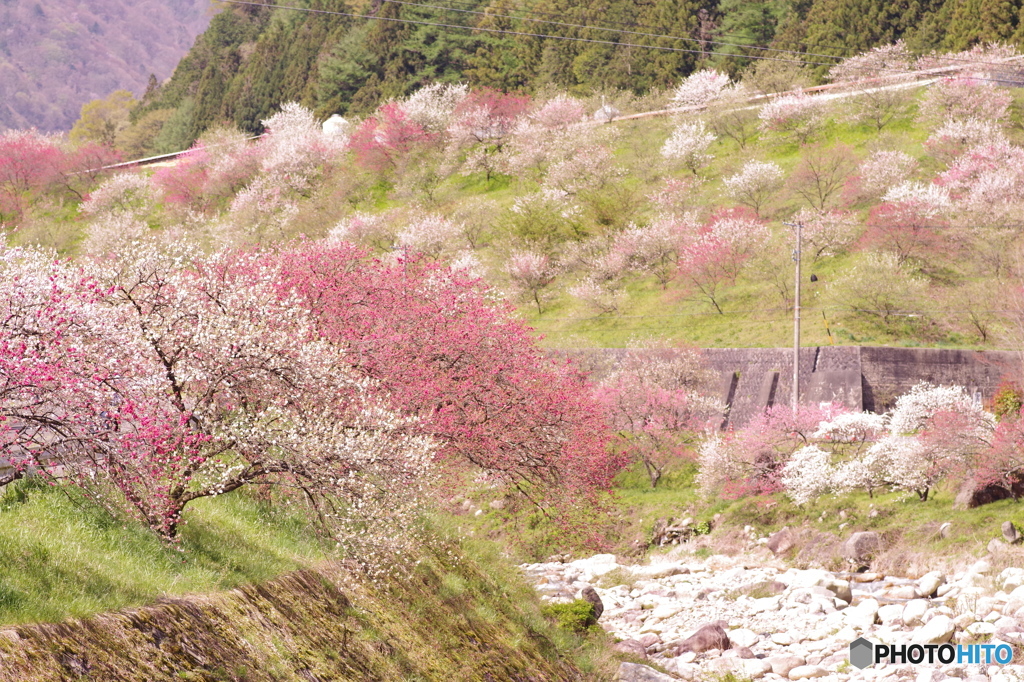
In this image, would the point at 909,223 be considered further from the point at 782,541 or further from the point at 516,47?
the point at 516,47

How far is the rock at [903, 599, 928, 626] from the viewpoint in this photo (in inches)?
716

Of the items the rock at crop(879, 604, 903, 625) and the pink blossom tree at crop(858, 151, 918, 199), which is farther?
the pink blossom tree at crop(858, 151, 918, 199)

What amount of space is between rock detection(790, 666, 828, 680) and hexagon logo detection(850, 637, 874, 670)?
0.62 metres

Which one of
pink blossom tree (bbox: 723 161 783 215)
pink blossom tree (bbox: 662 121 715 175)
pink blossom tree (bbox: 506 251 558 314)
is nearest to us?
pink blossom tree (bbox: 506 251 558 314)

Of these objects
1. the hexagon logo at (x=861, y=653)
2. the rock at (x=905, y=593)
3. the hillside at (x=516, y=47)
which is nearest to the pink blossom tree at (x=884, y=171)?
the hillside at (x=516, y=47)

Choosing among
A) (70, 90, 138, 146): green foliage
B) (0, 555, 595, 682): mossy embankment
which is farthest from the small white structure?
(0, 555, 595, 682): mossy embankment

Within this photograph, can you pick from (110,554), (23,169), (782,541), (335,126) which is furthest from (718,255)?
(23,169)

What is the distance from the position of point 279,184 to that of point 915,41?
144 feet

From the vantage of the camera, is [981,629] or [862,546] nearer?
[981,629]

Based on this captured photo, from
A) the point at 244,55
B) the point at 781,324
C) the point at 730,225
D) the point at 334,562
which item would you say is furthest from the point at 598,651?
the point at 244,55

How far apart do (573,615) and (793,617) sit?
5921mm

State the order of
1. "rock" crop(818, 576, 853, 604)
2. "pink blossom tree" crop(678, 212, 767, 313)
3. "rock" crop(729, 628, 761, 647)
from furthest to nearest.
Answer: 1. "pink blossom tree" crop(678, 212, 767, 313)
2. "rock" crop(818, 576, 853, 604)
3. "rock" crop(729, 628, 761, 647)

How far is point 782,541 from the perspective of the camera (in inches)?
979

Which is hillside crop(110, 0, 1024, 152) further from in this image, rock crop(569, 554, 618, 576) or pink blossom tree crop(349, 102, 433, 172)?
rock crop(569, 554, 618, 576)
